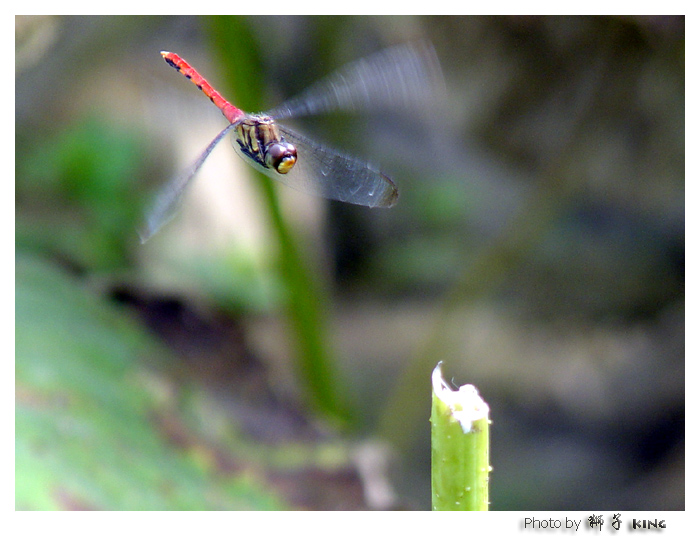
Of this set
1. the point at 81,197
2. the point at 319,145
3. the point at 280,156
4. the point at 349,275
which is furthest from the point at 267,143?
the point at 349,275

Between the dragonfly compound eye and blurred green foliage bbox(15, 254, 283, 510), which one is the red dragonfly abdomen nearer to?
the dragonfly compound eye

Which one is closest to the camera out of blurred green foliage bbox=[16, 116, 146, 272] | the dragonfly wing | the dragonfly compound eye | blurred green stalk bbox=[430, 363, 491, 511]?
blurred green stalk bbox=[430, 363, 491, 511]

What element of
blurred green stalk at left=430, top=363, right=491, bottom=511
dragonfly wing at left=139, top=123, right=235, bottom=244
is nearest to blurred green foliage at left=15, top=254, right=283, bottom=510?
dragonfly wing at left=139, top=123, right=235, bottom=244

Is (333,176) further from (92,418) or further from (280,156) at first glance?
(92,418)

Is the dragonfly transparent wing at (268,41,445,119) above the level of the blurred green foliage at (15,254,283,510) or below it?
above

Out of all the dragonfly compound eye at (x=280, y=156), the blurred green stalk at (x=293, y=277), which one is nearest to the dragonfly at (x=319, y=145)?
the dragonfly compound eye at (x=280, y=156)

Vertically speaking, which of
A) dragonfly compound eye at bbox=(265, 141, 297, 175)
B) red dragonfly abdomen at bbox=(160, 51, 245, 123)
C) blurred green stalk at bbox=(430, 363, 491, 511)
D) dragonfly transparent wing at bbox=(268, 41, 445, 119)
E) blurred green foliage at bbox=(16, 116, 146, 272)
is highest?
blurred green foliage at bbox=(16, 116, 146, 272)
